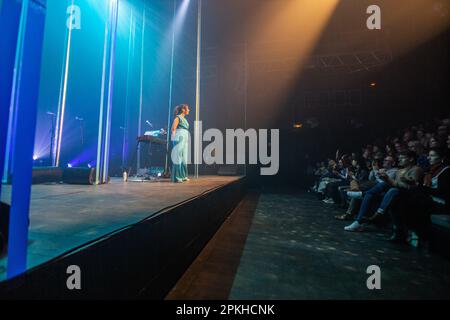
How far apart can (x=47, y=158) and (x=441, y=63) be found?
9.94 meters

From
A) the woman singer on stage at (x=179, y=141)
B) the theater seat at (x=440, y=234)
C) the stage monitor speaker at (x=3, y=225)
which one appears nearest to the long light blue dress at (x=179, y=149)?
the woman singer on stage at (x=179, y=141)

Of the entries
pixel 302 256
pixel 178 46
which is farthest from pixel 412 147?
pixel 178 46

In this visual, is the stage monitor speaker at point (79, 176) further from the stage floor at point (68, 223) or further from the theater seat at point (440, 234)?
the theater seat at point (440, 234)

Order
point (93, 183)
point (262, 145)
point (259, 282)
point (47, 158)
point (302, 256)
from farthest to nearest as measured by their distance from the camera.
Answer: point (262, 145) → point (47, 158) → point (93, 183) → point (302, 256) → point (259, 282)

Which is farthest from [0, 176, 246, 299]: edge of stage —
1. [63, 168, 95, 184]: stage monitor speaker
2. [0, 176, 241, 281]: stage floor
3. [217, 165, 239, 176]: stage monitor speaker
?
[217, 165, 239, 176]: stage monitor speaker

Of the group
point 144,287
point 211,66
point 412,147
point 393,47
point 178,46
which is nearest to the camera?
point 144,287

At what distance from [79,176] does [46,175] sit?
420mm

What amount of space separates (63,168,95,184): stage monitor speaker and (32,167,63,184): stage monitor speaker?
4.6 inches

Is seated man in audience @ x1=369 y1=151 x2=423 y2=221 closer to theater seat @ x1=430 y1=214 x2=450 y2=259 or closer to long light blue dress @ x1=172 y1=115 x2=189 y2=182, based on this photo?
theater seat @ x1=430 y1=214 x2=450 y2=259

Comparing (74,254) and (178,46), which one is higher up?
(178,46)

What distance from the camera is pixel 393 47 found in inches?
233

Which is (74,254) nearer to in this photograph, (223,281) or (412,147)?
(223,281)

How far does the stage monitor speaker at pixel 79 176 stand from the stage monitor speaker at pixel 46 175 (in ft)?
0.39

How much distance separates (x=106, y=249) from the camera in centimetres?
84
